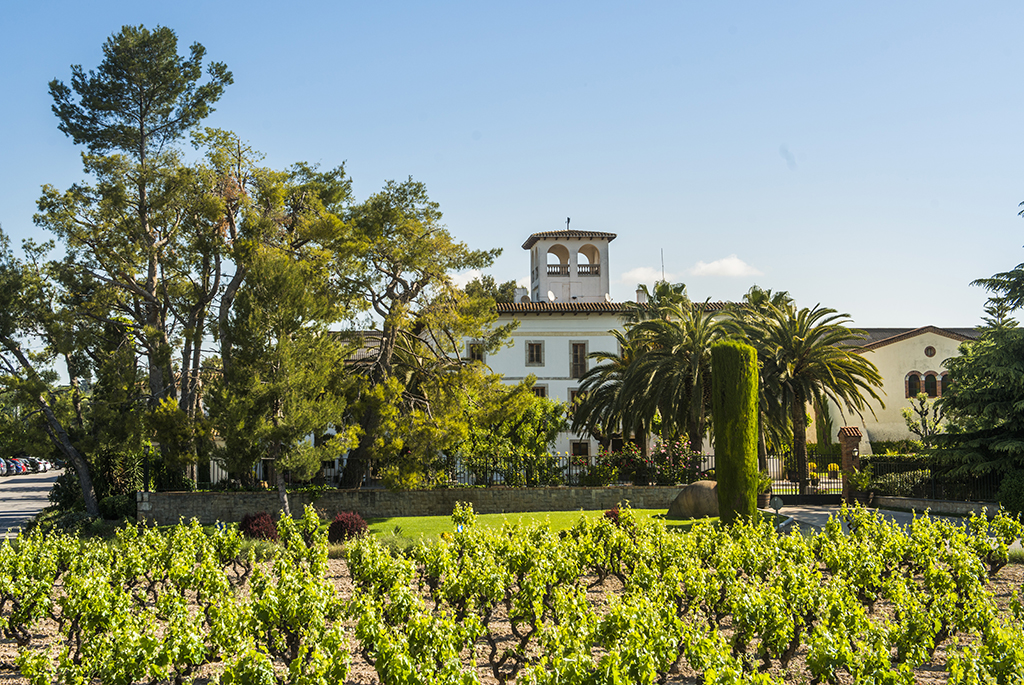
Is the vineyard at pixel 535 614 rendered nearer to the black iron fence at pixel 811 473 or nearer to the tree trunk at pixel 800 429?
the black iron fence at pixel 811 473

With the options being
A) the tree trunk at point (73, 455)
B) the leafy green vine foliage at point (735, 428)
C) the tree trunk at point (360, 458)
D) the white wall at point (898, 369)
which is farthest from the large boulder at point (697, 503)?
the white wall at point (898, 369)

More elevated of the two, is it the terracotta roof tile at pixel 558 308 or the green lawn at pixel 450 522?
the terracotta roof tile at pixel 558 308

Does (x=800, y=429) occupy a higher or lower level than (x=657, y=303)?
lower

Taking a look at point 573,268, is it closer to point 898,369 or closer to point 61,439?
point 898,369

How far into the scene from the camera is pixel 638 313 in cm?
3809

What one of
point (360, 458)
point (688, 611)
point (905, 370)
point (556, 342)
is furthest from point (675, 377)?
point (905, 370)

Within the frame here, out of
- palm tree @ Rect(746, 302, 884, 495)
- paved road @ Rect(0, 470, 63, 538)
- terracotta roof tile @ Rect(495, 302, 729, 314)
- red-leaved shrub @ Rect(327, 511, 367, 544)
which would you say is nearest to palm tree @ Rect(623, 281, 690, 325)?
Result: terracotta roof tile @ Rect(495, 302, 729, 314)

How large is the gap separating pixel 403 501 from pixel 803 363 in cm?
1691

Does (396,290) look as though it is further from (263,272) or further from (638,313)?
(638,313)

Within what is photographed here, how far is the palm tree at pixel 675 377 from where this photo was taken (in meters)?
29.1

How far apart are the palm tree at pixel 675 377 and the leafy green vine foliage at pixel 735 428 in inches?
304

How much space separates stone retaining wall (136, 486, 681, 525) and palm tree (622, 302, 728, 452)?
9.65 feet

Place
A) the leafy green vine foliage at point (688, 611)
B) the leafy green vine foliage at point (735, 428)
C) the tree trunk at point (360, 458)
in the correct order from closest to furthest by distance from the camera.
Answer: the leafy green vine foliage at point (688, 611) → the leafy green vine foliage at point (735, 428) → the tree trunk at point (360, 458)

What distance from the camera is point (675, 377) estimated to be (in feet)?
95.7
